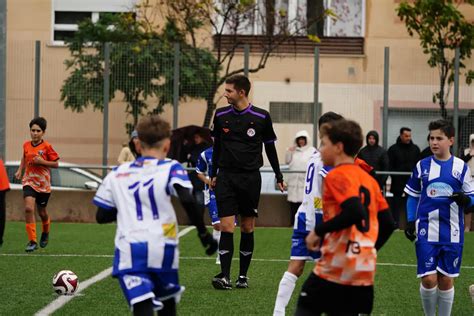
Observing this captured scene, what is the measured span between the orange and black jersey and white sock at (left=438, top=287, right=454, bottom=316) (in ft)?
8.15

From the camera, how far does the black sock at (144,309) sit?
6520 mm

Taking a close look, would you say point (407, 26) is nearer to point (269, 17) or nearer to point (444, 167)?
point (269, 17)

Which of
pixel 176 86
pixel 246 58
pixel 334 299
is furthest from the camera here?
pixel 246 58

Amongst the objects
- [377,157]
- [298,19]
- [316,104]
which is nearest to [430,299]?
[377,157]

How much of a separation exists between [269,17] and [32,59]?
6.23 meters

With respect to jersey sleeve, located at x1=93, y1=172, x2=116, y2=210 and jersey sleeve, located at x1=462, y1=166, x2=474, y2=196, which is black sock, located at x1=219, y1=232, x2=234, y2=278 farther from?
jersey sleeve, located at x1=93, y1=172, x2=116, y2=210

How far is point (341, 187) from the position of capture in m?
6.20

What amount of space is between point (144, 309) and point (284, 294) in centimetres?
201

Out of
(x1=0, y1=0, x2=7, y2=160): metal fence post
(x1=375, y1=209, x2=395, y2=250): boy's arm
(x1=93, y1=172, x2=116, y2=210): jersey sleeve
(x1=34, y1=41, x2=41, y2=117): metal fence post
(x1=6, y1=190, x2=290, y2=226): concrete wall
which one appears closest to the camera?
(x1=375, y1=209, x2=395, y2=250): boy's arm

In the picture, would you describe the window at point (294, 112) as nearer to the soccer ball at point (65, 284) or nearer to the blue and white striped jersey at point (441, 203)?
the soccer ball at point (65, 284)

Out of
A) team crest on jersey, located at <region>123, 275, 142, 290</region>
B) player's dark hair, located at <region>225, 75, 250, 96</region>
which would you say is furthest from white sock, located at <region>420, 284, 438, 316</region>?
player's dark hair, located at <region>225, 75, 250, 96</region>

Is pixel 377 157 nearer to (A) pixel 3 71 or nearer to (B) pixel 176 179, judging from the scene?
(A) pixel 3 71

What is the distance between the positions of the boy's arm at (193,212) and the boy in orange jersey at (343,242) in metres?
0.71

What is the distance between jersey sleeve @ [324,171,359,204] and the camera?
20.2 feet
